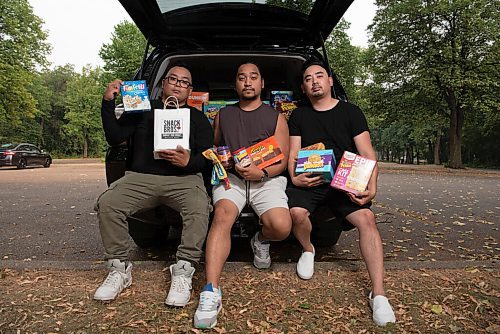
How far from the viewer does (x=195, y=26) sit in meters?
3.40

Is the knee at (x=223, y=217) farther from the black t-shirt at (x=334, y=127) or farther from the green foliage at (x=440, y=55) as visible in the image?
the green foliage at (x=440, y=55)

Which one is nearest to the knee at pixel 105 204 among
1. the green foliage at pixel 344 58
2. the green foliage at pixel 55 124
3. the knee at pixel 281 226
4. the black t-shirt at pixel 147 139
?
the black t-shirt at pixel 147 139

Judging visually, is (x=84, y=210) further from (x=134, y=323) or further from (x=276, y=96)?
(x=134, y=323)

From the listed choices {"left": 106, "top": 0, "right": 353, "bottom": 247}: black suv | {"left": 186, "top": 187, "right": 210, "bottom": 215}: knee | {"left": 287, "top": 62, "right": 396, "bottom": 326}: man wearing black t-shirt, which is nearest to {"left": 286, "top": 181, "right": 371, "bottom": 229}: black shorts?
{"left": 287, "top": 62, "right": 396, "bottom": 326}: man wearing black t-shirt

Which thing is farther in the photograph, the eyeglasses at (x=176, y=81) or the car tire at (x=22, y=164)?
the car tire at (x=22, y=164)

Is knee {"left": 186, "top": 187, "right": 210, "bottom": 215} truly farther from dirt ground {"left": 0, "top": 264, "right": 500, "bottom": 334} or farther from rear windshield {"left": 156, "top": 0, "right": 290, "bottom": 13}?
rear windshield {"left": 156, "top": 0, "right": 290, "bottom": 13}

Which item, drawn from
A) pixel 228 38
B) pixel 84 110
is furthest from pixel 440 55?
pixel 84 110

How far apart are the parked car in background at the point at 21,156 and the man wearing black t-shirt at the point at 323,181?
63.0ft

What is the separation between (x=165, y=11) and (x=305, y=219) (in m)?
2.00

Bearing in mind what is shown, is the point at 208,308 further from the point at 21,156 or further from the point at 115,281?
the point at 21,156

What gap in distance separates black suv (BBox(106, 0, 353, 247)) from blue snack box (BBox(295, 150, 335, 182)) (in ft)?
1.55

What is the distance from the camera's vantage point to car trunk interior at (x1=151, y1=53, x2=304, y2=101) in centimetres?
336

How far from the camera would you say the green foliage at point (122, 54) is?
25.7m

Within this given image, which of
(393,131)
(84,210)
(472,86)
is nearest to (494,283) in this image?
(84,210)
